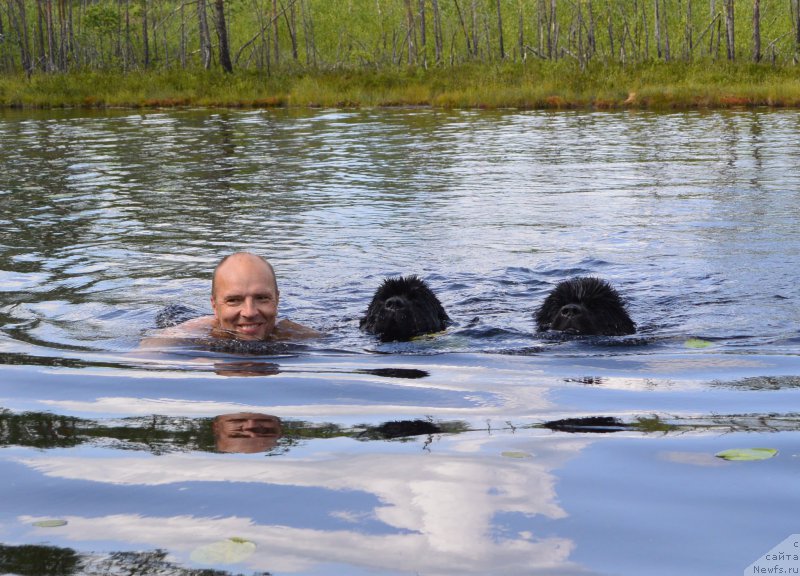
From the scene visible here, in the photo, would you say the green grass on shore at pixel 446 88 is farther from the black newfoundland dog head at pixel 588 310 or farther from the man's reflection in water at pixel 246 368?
the man's reflection in water at pixel 246 368

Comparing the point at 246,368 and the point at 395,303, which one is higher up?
the point at 395,303

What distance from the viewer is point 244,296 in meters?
6.53

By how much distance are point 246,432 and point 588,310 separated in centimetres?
289

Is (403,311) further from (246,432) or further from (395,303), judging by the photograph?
(246,432)

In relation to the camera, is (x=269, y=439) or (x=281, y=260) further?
(x=281, y=260)

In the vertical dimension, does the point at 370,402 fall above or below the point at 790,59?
below

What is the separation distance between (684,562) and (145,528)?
1.61m

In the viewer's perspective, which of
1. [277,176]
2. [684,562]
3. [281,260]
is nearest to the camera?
[684,562]

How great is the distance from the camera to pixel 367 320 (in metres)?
7.28

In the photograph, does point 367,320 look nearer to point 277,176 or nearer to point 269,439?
point 269,439

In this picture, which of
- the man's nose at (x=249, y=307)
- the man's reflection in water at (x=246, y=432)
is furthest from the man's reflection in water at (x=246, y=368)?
the man's reflection in water at (x=246, y=432)

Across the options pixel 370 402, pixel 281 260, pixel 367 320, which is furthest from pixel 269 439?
pixel 281 260

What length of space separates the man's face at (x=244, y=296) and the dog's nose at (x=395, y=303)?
76cm

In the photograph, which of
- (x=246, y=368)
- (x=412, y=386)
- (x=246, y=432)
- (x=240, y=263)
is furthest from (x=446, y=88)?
(x=246, y=432)
